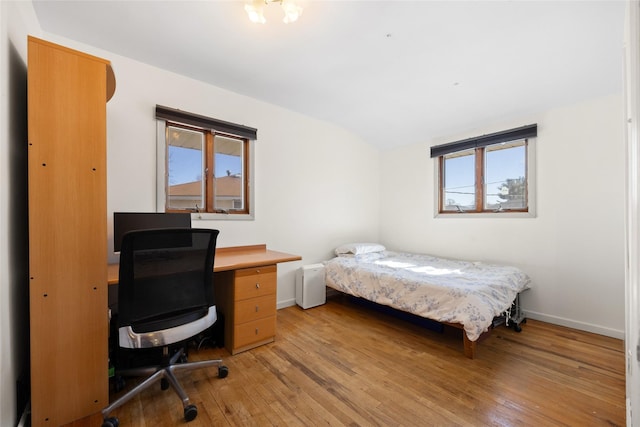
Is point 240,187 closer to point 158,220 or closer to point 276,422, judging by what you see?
point 158,220

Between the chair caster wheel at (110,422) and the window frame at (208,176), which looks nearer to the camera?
the chair caster wheel at (110,422)

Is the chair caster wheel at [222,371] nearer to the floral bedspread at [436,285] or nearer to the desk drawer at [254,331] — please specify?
the desk drawer at [254,331]

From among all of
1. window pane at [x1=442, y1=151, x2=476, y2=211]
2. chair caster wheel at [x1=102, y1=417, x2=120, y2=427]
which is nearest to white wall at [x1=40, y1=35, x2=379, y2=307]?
window pane at [x1=442, y1=151, x2=476, y2=211]

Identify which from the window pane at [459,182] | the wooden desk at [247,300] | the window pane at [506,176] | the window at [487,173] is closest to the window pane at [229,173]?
the wooden desk at [247,300]

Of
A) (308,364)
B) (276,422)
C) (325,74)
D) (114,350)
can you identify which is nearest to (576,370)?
(308,364)

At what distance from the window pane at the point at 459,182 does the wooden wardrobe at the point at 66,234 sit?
3.97 meters

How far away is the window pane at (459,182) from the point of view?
3639mm

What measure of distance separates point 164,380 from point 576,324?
12.8ft

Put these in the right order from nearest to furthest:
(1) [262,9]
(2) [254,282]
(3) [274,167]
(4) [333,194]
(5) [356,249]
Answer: (1) [262,9] → (2) [254,282] → (3) [274,167] → (5) [356,249] → (4) [333,194]

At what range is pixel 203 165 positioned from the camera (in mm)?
2801

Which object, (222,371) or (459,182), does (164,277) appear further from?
(459,182)

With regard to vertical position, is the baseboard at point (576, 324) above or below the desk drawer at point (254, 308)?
below

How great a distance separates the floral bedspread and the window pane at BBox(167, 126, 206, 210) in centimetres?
190

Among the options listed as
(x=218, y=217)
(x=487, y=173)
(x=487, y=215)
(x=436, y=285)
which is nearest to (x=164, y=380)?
(x=218, y=217)
